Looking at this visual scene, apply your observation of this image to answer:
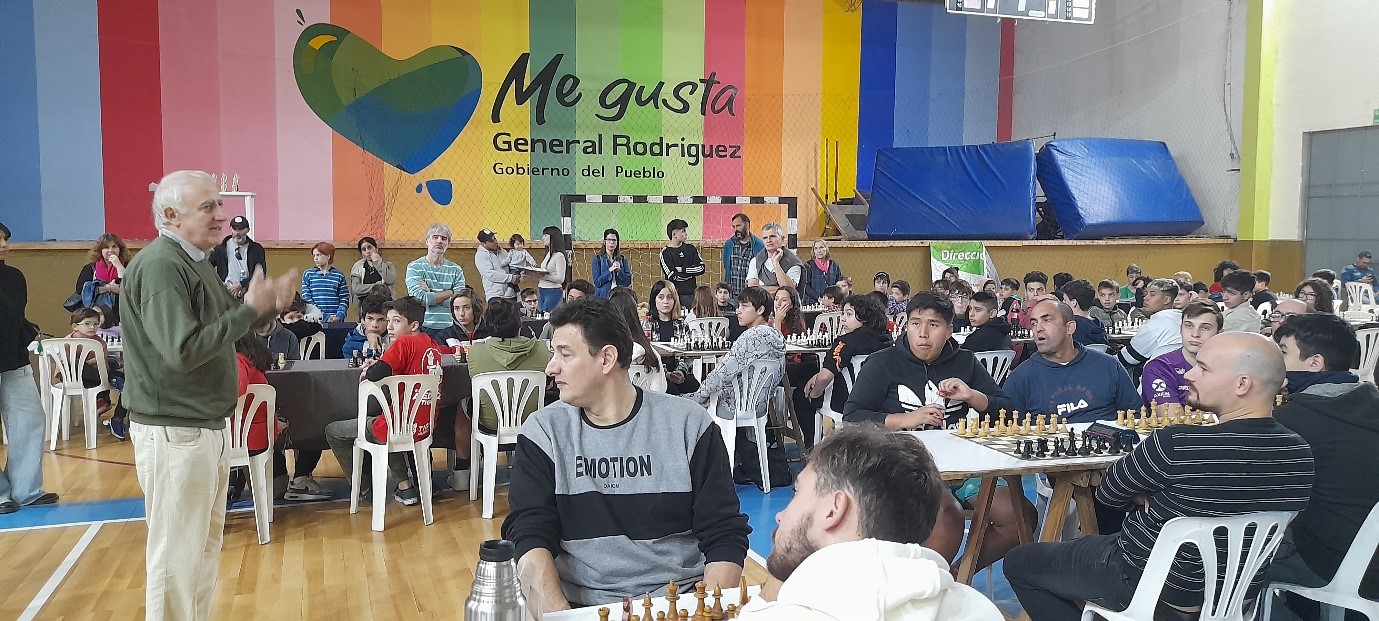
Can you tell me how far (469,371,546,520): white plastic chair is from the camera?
531cm

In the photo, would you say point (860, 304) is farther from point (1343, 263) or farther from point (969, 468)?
point (1343, 263)

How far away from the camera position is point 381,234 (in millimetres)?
12453

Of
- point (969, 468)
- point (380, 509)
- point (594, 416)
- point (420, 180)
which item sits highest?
point (420, 180)

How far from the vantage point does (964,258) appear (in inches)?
491

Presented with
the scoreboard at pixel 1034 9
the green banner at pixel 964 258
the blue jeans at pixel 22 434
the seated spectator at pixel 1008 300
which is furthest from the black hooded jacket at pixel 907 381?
the green banner at pixel 964 258

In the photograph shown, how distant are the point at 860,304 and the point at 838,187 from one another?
8903 mm

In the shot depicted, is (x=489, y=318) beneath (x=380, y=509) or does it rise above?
above

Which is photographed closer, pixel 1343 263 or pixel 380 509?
pixel 380 509

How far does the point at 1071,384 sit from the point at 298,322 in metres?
5.54

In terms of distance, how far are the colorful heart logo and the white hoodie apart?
12.0 m

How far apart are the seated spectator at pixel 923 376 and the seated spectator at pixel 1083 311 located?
2.57 meters

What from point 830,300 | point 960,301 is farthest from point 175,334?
point 960,301

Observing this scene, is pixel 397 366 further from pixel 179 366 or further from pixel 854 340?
pixel 854 340

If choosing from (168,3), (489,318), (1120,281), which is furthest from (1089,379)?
(168,3)
